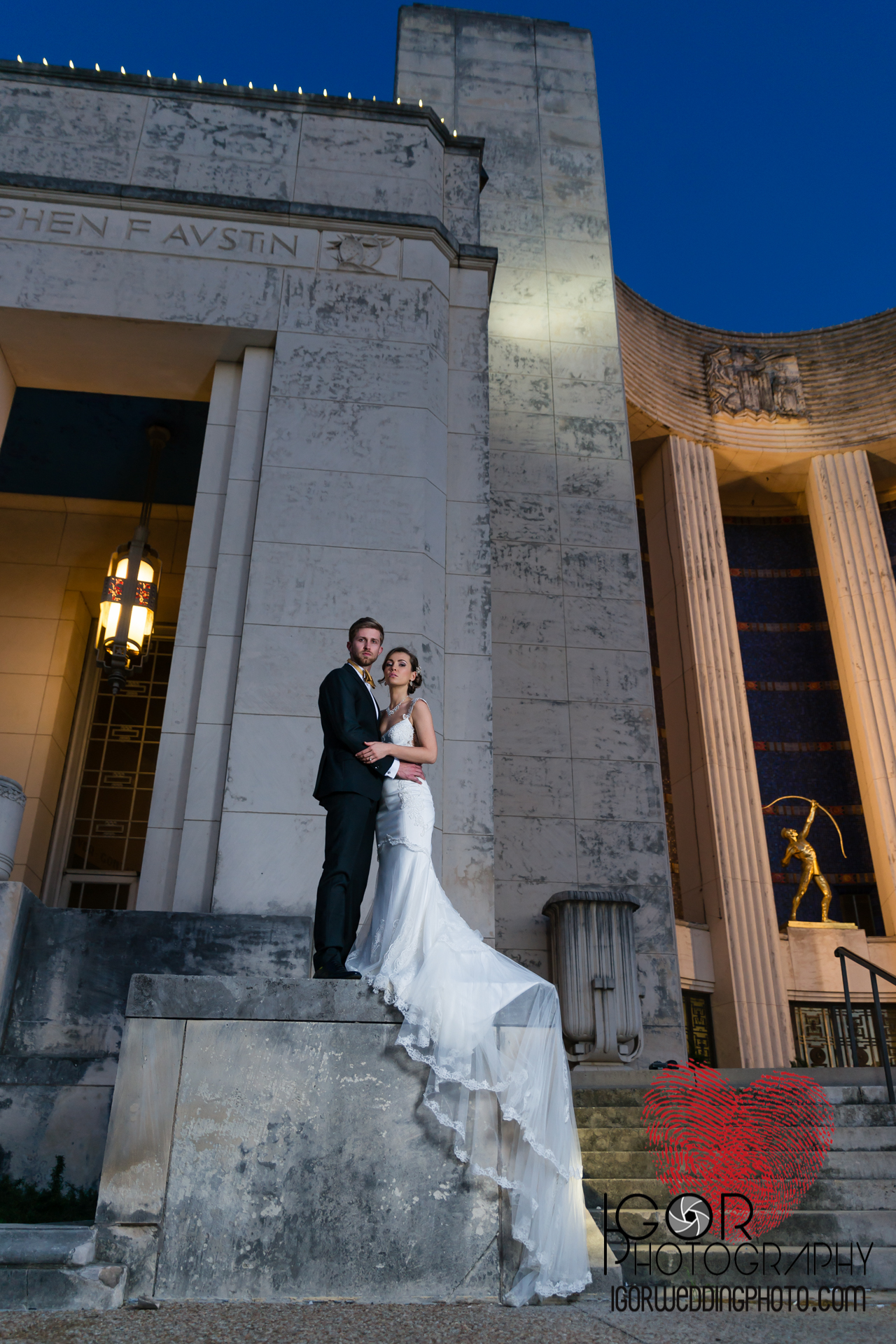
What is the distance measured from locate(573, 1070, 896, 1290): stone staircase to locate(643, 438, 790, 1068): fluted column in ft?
32.9

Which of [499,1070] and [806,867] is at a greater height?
[806,867]

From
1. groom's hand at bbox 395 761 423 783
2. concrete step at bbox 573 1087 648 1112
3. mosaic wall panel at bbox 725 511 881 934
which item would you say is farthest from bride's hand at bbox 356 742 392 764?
mosaic wall panel at bbox 725 511 881 934

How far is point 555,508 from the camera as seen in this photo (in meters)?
12.9

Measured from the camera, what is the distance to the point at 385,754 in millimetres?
4883

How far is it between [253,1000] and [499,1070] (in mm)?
1111

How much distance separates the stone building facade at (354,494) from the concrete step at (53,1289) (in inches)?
126

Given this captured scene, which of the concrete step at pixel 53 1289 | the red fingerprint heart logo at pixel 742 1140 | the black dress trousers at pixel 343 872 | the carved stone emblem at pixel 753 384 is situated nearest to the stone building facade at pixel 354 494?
the red fingerprint heart logo at pixel 742 1140

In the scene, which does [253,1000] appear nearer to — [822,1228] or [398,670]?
[398,670]

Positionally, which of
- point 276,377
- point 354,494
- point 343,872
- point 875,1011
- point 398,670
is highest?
point 276,377

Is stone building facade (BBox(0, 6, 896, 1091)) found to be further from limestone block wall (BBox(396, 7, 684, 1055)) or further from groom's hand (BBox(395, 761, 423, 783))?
groom's hand (BBox(395, 761, 423, 783))

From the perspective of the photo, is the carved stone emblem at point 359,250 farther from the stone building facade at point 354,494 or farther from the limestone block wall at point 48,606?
the limestone block wall at point 48,606

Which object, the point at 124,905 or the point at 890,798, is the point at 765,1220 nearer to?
the point at 124,905

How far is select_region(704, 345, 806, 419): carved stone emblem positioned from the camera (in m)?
21.7

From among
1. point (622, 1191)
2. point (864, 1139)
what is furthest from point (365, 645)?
point (864, 1139)
